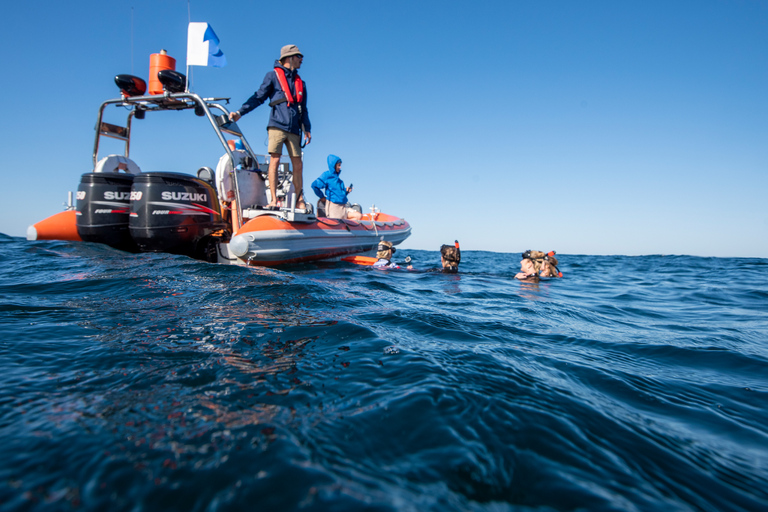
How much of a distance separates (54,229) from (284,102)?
4.02 meters

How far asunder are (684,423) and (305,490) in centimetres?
158

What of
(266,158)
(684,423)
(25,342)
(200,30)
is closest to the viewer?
(684,423)

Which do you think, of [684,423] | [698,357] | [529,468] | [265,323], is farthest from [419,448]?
[698,357]

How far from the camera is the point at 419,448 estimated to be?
125 cm

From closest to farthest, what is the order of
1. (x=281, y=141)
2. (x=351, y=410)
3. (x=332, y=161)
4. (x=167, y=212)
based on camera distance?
1. (x=351, y=410)
2. (x=167, y=212)
3. (x=281, y=141)
4. (x=332, y=161)

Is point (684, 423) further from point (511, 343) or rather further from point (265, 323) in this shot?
point (265, 323)

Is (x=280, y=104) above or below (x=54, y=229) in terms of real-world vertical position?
above

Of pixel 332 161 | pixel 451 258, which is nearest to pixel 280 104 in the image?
pixel 332 161

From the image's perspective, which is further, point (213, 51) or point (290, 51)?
point (213, 51)

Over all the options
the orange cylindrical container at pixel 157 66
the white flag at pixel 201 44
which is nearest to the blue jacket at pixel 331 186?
the white flag at pixel 201 44

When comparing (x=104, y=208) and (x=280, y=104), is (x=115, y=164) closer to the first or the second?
(x=104, y=208)

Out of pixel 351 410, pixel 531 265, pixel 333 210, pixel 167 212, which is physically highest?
pixel 333 210

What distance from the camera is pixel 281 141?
5.92 meters

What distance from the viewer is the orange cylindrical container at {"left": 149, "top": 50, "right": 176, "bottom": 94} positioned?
643cm
